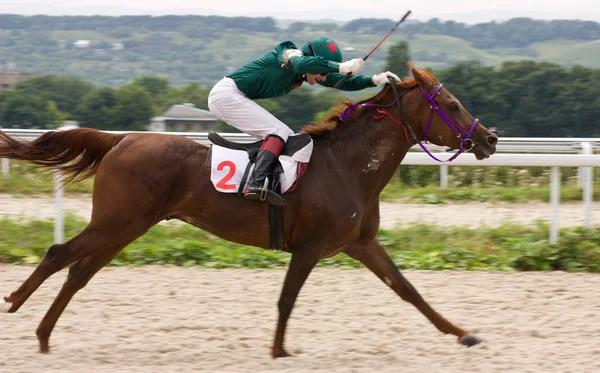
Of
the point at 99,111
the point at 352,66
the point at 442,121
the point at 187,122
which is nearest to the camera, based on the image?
the point at 352,66

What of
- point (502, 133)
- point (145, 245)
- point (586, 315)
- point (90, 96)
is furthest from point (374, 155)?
point (90, 96)

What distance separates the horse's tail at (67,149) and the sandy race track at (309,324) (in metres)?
1.15

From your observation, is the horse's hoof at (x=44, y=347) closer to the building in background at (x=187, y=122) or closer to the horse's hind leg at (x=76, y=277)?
the horse's hind leg at (x=76, y=277)

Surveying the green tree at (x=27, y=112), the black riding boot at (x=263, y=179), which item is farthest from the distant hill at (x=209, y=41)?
the black riding boot at (x=263, y=179)

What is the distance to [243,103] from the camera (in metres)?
4.96

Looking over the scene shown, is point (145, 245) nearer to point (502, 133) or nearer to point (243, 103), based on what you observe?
point (243, 103)

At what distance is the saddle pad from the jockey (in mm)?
93

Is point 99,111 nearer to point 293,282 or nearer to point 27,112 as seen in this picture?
point 27,112

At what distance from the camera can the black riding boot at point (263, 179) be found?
15.3 feet

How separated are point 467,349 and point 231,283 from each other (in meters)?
2.36

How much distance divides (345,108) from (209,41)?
64.3 m

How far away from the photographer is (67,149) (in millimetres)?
5109

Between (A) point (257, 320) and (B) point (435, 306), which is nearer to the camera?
(A) point (257, 320)

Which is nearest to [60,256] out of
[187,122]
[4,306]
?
[4,306]
